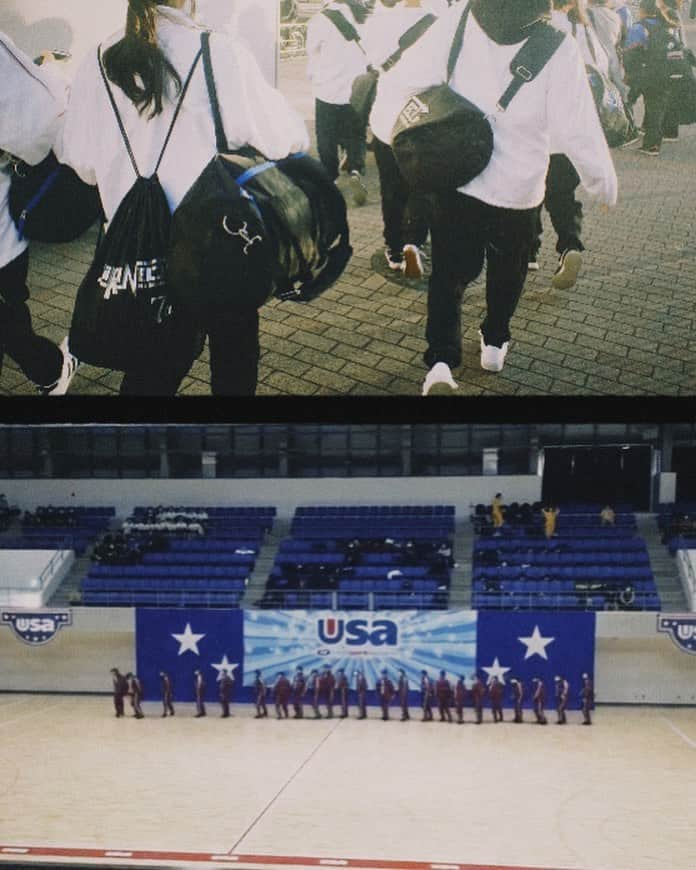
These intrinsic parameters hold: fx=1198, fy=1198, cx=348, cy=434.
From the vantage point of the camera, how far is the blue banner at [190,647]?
1090cm

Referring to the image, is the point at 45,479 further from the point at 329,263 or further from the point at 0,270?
the point at 329,263

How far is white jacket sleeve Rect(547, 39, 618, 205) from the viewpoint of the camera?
23.1 ft

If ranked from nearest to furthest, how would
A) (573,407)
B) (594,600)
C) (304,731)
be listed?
1. (573,407)
2. (304,731)
3. (594,600)

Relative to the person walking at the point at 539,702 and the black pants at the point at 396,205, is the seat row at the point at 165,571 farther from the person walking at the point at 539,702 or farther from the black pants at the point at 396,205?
the black pants at the point at 396,205

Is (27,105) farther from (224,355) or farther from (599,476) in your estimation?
(599,476)

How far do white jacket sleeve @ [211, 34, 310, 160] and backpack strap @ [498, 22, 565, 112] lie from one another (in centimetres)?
128

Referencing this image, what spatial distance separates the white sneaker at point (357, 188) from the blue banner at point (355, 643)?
15.5 feet

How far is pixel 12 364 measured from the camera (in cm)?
751

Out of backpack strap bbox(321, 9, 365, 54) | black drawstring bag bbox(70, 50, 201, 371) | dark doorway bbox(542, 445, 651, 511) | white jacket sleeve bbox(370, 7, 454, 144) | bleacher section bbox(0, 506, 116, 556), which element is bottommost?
bleacher section bbox(0, 506, 116, 556)

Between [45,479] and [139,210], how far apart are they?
6427mm

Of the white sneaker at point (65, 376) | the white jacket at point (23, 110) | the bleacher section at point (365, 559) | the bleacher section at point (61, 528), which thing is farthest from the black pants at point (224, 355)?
the bleacher section at point (61, 528)

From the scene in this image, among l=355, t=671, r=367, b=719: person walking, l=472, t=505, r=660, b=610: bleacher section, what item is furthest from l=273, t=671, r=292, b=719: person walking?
l=472, t=505, r=660, b=610: bleacher section

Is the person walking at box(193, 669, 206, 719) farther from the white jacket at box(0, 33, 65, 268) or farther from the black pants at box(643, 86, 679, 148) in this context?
the black pants at box(643, 86, 679, 148)

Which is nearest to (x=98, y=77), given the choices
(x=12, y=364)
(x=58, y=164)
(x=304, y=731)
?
(x=58, y=164)
